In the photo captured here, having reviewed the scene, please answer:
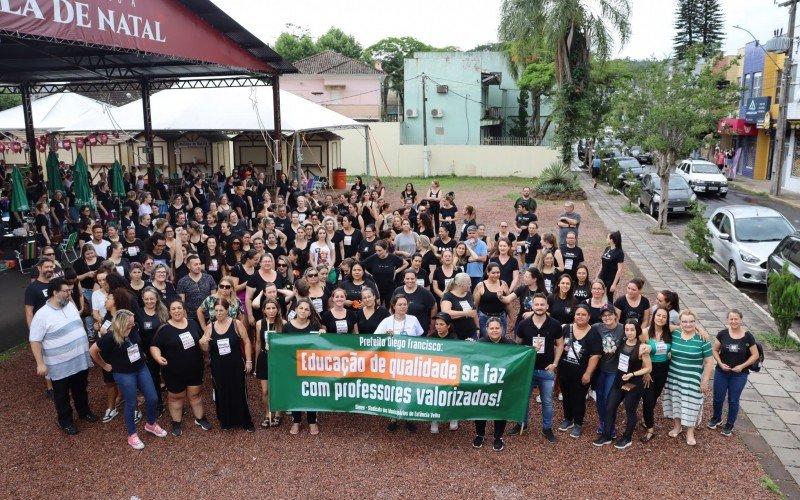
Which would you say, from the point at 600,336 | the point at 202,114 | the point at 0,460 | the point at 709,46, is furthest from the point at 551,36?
the point at 0,460

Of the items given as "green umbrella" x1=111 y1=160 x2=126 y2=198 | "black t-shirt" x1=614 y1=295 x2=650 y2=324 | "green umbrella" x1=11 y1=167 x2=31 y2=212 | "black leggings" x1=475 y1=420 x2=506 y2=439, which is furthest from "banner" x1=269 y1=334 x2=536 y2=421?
"green umbrella" x1=111 y1=160 x2=126 y2=198

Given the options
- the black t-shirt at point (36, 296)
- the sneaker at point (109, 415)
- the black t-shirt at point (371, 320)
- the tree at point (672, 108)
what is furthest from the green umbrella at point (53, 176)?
the tree at point (672, 108)

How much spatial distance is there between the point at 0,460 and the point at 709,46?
2285 cm

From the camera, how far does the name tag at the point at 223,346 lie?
6.83 metres

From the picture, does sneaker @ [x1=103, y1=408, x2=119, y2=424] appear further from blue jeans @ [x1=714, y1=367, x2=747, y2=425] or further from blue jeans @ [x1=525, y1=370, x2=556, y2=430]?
blue jeans @ [x1=714, y1=367, x2=747, y2=425]

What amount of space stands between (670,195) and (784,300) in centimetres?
1376

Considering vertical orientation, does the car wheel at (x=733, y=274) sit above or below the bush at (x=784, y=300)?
below

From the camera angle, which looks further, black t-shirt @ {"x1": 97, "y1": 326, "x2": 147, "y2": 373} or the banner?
the banner

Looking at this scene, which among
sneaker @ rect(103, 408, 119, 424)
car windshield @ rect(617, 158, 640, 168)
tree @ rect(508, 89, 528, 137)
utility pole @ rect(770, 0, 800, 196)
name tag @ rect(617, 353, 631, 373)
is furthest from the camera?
tree @ rect(508, 89, 528, 137)

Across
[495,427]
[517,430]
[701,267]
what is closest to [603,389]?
[517,430]

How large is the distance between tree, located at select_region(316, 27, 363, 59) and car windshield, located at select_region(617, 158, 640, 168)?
46714mm

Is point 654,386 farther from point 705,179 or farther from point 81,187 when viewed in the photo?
point 705,179

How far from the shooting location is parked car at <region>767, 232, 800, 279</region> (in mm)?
11719

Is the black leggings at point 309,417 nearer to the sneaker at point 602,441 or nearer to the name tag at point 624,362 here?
the sneaker at point 602,441
